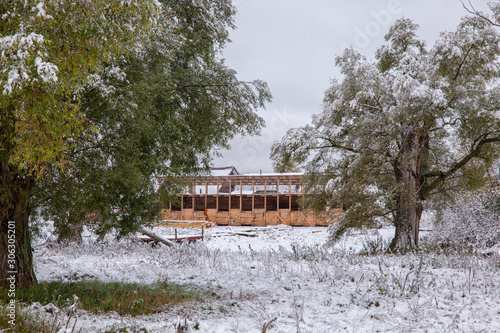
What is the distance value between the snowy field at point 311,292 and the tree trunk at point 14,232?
5.74 ft

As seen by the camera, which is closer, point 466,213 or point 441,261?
point 441,261

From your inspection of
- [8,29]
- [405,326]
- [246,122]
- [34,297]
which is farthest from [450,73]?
[34,297]

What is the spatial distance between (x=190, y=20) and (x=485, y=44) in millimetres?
8276

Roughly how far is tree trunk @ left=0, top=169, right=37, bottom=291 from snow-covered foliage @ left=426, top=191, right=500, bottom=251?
11702 mm

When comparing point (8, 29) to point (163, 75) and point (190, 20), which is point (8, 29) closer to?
point (163, 75)

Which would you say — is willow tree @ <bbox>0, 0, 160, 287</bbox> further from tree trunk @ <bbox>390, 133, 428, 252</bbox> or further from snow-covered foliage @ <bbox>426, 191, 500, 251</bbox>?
snow-covered foliage @ <bbox>426, 191, 500, 251</bbox>

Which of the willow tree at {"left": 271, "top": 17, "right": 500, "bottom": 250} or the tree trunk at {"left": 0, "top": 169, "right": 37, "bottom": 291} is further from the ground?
the willow tree at {"left": 271, "top": 17, "right": 500, "bottom": 250}

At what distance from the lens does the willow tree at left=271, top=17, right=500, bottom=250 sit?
9.28m

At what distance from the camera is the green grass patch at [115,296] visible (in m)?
5.08

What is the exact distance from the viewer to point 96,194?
18.4 ft

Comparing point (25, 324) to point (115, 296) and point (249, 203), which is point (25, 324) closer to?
point (115, 296)

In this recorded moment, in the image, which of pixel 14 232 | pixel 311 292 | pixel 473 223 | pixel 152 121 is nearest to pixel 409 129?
pixel 473 223

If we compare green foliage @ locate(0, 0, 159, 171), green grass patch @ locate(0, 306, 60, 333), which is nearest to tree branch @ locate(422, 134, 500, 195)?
green foliage @ locate(0, 0, 159, 171)

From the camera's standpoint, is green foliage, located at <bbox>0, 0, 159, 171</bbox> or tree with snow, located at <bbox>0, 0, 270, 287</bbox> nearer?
green foliage, located at <bbox>0, 0, 159, 171</bbox>
